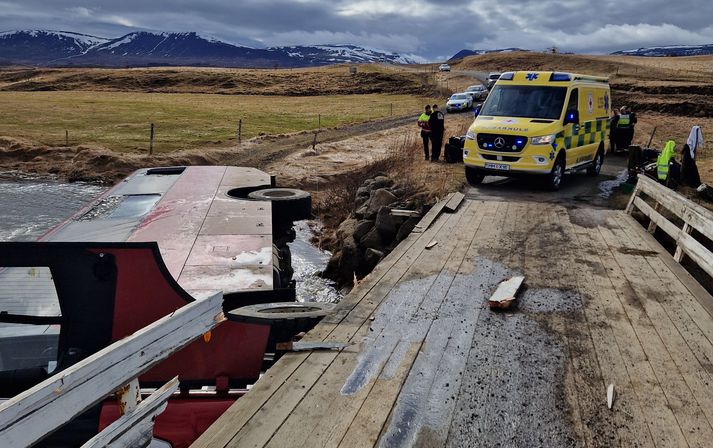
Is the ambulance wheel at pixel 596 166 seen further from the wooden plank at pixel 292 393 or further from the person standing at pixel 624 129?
the wooden plank at pixel 292 393

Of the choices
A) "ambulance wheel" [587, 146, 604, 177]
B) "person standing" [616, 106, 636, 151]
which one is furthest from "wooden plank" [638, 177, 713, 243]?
"person standing" [616, 106, 636, 151]

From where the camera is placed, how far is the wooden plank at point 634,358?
140 inches

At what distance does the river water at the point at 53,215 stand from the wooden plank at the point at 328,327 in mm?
4912

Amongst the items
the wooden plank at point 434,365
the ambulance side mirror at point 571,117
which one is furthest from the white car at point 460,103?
the wooden plank at point 434,365

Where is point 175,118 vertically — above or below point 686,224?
above

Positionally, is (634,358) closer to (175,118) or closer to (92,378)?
(92,378)

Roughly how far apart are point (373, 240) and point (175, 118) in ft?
99.9

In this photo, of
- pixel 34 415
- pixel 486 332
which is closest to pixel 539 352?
pixel 486 332

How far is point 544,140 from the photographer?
11.5m

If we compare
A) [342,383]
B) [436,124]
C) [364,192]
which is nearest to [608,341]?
[342,383]

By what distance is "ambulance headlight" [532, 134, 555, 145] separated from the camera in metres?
11.5

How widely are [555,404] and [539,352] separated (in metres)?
0.80

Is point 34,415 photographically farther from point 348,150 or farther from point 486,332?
point 348,150

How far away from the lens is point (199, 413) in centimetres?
461
